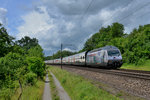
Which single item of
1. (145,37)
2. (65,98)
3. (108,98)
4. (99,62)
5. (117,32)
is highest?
(117,32)

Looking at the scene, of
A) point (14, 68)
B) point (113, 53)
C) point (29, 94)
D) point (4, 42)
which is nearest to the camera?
point (29, 94)

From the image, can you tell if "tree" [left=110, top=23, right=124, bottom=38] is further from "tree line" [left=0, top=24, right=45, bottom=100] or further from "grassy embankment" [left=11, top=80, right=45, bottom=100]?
"grassy embankment" [left=11, top=80, right=45, bottom=100]

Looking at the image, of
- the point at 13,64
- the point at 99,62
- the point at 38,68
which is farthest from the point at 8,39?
the point at 99,62

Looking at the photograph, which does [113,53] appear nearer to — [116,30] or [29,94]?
[29,94]

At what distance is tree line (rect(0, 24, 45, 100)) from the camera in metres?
14.0

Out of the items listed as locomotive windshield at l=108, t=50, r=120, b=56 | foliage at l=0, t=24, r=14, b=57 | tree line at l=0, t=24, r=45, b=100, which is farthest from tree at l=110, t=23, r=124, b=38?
locomotive windshield at l=108, t=50, r=120, b=56

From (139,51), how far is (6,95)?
2915cm

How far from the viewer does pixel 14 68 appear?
1738cm

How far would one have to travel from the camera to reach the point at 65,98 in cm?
1273

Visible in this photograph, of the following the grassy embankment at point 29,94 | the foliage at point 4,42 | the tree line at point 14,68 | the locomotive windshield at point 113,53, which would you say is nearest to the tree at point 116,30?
the tree line at point 14,68

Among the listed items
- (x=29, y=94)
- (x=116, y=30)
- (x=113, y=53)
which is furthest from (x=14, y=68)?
(x=116, y=30)

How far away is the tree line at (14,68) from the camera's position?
14.0 metres

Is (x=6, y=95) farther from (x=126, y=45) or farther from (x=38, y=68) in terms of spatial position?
(x=126, y=45)

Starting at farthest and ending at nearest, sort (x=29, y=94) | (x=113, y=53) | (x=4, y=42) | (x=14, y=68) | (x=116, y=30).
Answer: (x=116, y=30)
(x=4, y=42)
(x=113, y=53)
(x=14, y=68)
(x=29, y=94)
